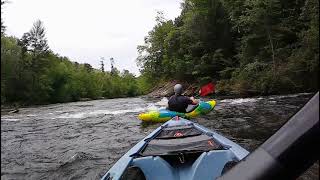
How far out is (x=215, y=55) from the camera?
34.0 m

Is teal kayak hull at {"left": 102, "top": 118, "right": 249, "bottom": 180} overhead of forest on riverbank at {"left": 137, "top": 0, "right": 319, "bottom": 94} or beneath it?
beneath

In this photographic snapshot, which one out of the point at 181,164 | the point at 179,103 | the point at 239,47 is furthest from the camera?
the point at 239,47

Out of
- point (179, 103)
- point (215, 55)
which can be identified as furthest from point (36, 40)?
point (179, 103)

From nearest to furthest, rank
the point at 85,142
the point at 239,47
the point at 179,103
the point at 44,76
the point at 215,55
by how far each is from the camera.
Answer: the point at 85,142
the point at 179,103
the point at 239,47
the point at 215,55
the point at 44,76

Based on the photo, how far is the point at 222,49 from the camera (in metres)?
34.8

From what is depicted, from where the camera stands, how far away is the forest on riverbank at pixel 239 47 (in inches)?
837

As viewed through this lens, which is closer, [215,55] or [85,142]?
[85,142]

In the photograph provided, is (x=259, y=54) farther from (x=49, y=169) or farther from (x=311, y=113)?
(x=311, y=113)

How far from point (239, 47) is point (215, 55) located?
8.21 ft

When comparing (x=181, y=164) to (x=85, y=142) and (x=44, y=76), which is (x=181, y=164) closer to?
(x=85, y=142)

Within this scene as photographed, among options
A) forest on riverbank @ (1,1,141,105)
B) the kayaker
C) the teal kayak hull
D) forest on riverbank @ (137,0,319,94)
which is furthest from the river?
forest on riverbank @ (1,1,141,105)

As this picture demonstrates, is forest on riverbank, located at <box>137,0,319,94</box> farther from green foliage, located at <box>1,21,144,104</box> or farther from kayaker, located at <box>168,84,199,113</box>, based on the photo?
green foliage, located at <box>1,21,144,104</box>

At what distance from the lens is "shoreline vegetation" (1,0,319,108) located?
21000 mm

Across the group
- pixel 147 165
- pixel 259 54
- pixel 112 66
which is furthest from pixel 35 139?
pixel 112 66
